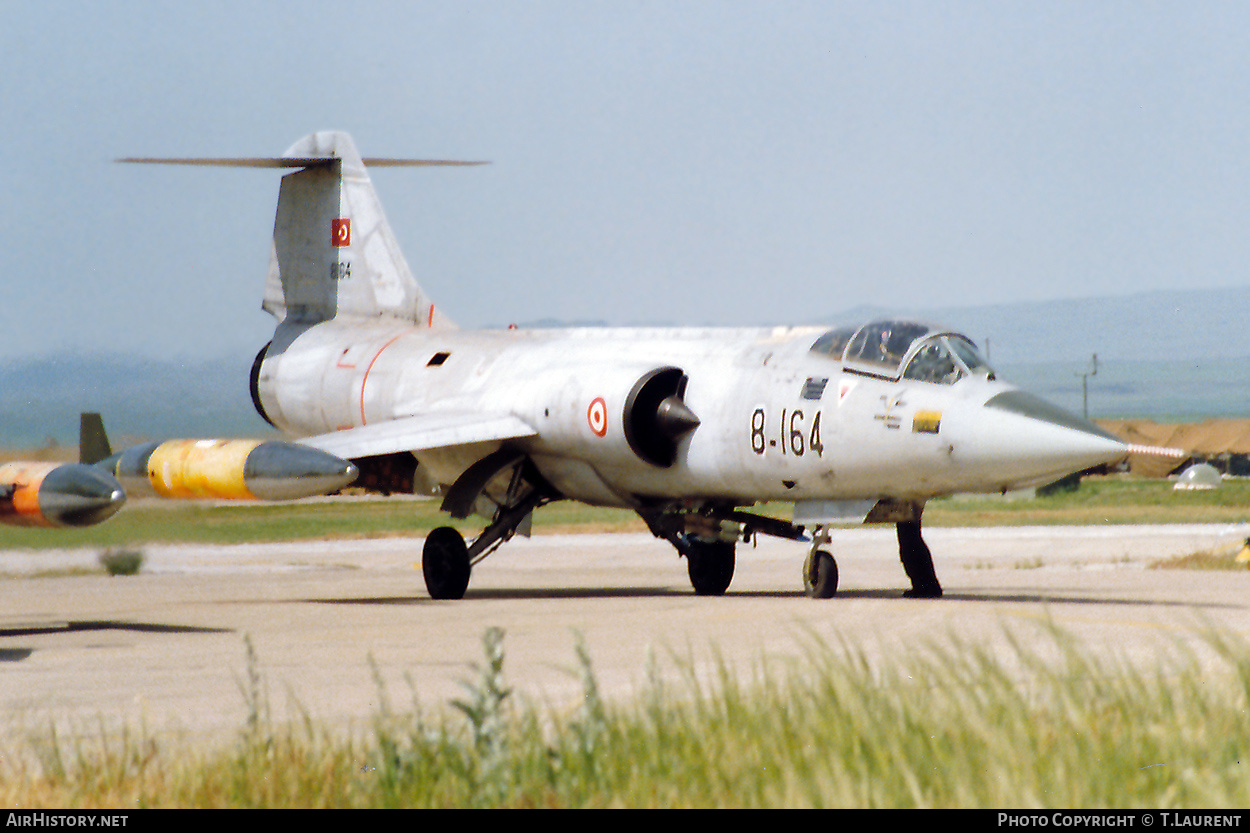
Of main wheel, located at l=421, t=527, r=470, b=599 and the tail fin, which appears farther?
main wheel, located at l=421, t=527, r=470, b=599

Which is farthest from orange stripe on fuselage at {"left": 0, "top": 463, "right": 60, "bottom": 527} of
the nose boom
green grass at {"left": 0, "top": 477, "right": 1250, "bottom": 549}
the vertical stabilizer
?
the vertical stabilizer

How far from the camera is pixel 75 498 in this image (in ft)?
37.0

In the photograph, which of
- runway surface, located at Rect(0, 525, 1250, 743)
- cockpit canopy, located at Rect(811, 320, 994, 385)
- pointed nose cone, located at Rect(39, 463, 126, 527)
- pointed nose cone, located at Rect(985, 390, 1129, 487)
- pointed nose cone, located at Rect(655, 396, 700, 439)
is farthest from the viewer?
pointed nose cone, located at Rect(655, 396, 700, 439)

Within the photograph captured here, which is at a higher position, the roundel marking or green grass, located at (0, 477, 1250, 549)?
the roundel marking

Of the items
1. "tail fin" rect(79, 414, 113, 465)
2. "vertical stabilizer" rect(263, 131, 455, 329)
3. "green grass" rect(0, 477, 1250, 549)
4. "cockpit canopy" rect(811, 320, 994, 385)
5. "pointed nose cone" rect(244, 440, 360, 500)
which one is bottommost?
"green grass" rect(0, 477, 1250, 549)

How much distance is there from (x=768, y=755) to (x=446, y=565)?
11.4m

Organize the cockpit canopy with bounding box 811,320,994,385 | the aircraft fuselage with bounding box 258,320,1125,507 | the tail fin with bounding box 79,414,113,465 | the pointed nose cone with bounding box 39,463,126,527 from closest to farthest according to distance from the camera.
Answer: the pointed nose cone with bounding box 39,463,126,527
the aircraft fuselage with bounding box 258,320,1125,507
the cockpit canopy with bounding box 811,320,994,385
the tail fin with bounding box 79,414,113,465

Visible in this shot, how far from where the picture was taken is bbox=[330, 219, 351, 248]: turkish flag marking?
21562 mm

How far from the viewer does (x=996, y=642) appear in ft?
35.6

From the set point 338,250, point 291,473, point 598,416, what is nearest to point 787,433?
point 598,416

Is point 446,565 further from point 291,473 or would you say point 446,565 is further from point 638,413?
point 291,473

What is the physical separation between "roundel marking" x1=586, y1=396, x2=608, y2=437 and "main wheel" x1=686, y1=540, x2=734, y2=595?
1.79 m

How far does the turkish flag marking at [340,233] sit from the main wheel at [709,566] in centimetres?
696

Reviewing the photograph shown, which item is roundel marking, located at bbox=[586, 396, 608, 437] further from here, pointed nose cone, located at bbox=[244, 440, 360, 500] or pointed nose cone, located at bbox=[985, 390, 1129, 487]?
pointed nose cone, located at bbox=[985, 390, 1129, 487]
